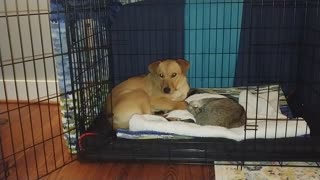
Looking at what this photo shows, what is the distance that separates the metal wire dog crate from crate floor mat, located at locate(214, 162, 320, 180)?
42 millimetres

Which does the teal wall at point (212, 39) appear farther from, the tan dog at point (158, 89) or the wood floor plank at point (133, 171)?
the wood floor plank at point (133, 171)

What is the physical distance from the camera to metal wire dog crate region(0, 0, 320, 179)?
7.43 ft

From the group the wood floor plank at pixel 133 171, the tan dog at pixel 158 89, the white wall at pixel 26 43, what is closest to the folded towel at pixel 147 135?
the wood floor plank at pixel 133 171

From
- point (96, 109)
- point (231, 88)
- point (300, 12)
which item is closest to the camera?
point (96, 109)

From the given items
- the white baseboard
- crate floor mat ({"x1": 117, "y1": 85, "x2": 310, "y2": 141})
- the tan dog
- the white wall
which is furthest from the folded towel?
the white baseboard

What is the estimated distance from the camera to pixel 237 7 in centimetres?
307

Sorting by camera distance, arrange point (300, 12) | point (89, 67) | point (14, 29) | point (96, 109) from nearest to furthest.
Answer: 1. point (89, 67)
2. point (96, 109)
3. point (300, 12)
4. point (14, 29)

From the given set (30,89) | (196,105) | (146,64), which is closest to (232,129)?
(196,105)

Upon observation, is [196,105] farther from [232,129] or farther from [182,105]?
[232,129]

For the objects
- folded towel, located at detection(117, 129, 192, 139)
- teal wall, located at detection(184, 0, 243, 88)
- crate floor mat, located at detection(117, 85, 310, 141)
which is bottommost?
folded towel, located at detection(117, 129, 192, 139)

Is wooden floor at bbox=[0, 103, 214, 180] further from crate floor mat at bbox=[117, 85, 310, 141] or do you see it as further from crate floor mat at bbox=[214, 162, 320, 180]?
crate floor mat at bbox=[117, 85, 310, 141]

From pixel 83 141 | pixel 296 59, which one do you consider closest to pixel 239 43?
pixel 296 59

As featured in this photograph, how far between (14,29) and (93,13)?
1.28 m

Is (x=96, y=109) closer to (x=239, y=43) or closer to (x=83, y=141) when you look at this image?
(x=83, y=141)
